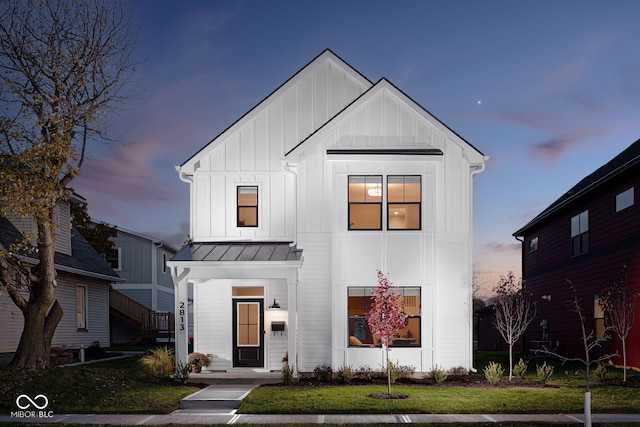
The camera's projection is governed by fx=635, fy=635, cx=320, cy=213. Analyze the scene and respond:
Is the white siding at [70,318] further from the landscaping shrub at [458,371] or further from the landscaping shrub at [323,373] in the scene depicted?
the landscaping shrub at [458,371]

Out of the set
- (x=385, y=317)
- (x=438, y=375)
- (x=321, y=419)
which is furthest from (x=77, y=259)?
(x=321, y=419)

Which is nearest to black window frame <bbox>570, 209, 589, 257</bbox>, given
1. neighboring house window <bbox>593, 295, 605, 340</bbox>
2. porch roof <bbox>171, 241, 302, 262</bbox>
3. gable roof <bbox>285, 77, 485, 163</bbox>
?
neighboring house window <bbox>593, 295, 605, 340</bbox>

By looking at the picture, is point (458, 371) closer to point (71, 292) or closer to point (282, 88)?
point (282, 88)

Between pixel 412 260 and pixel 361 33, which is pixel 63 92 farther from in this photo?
pixel 412 260

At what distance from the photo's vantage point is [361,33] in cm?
2005

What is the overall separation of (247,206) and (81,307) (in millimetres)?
11588

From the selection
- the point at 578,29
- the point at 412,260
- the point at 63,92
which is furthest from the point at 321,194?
the point at 578,29

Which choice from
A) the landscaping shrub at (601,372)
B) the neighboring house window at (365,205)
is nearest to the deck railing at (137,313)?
the neighboring house window at (365,205)

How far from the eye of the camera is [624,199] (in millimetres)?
20016

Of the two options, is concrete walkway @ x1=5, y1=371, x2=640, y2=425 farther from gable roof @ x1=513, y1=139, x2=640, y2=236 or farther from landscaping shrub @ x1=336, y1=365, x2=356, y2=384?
gable roof @ x1=513, y1=139, x2=640, y2=236

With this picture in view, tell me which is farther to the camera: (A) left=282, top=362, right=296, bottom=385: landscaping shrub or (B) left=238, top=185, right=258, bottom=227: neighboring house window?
(B) left=238, top=185, right=258, bottom=227: neighboring house window

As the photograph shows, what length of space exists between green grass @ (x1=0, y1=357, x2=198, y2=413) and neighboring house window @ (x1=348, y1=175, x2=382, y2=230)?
6288 mm

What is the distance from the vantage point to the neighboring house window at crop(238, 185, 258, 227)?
64.2ft

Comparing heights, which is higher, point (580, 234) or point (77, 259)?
point (580, 234)
